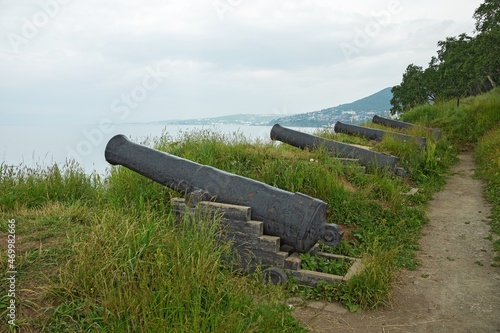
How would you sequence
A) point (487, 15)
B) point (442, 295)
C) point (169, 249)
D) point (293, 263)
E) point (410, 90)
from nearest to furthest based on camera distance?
point (169, 249) → point (442, 295) → point (293, 263) → point (487, 15) → point (410, 90)

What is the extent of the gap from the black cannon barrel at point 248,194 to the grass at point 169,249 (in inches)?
15.5

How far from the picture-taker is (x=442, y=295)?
442cm

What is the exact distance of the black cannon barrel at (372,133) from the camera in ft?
38.1

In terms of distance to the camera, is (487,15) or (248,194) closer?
(248,194)

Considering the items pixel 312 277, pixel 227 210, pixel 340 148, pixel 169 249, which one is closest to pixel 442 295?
pixel 312 277

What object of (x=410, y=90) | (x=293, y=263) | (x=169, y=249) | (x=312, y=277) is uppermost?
(x=410, y=90)

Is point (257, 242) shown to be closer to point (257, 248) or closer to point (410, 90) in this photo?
point (257, 248)

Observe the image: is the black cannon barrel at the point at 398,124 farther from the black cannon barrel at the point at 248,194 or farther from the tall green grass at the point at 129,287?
the tall green grass at the point at 129,287

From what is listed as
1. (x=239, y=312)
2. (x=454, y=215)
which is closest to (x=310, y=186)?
(x=454, y=215)

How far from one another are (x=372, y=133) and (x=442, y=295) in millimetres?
8871

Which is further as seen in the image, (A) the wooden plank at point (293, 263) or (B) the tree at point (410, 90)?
(B) the tree at point (410, 90)

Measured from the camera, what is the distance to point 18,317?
9.69ft

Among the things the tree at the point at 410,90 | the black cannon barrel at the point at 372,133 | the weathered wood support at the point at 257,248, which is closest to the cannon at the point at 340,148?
the black cannon barrel at the point at 372,133

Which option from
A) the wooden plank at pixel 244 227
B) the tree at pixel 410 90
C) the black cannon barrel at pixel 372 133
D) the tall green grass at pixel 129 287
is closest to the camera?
the tall green grass at pixel 129 287
